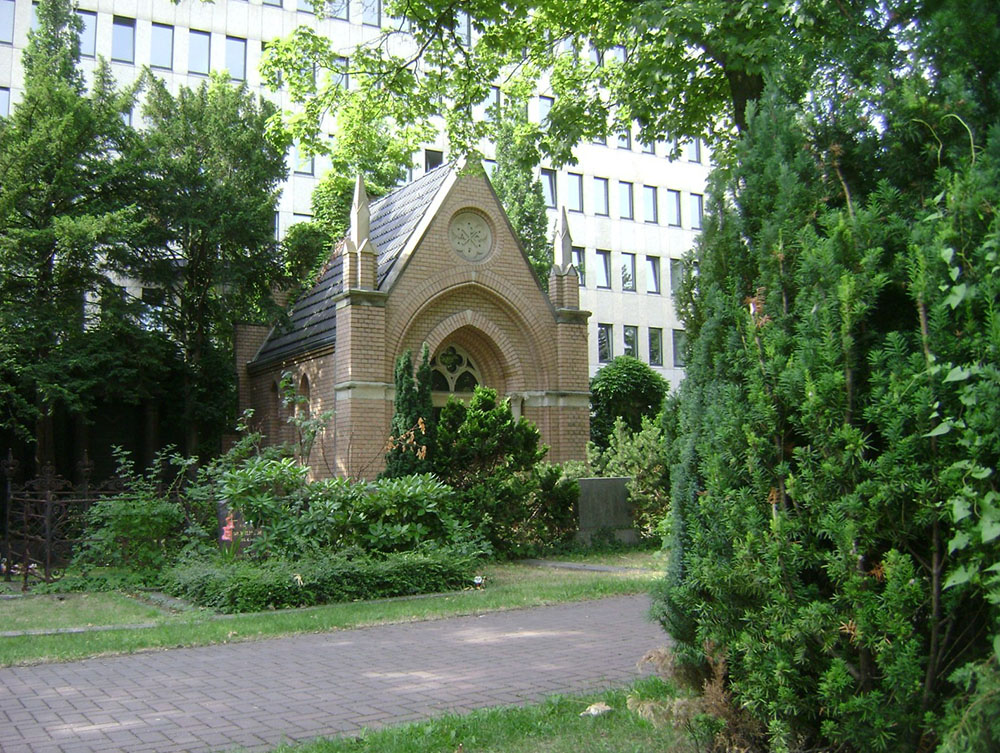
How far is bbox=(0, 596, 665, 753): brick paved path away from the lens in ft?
16.5

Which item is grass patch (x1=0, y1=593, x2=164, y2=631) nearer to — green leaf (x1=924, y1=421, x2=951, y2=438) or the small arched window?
green leaf (x1=924, y1=421, x2=951, y2=438)

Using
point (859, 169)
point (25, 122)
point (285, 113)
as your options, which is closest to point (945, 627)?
point (859, 169)

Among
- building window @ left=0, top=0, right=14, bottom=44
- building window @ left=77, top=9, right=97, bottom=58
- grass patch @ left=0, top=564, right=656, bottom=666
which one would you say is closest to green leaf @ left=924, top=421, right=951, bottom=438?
grass patch @ left=0, top=564, right=656, bottom=666

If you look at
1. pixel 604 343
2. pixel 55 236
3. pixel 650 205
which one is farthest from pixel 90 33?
pixel 650 205

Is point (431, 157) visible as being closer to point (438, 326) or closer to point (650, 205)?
point (650, 205)

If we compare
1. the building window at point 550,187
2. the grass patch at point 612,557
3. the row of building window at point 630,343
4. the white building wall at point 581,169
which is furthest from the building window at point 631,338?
the grass patch at point 612,557

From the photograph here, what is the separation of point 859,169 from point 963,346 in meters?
1.11

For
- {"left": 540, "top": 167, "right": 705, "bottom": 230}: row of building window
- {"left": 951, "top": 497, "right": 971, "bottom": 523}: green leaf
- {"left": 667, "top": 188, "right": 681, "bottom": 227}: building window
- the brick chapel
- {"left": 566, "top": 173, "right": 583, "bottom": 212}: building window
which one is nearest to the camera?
{"left": 951, "top": 497, "right": 971, "bottom": 523}: green leaf

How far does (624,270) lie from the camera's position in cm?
4581

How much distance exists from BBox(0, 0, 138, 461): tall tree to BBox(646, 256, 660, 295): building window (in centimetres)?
3137

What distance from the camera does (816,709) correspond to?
3.60 meters

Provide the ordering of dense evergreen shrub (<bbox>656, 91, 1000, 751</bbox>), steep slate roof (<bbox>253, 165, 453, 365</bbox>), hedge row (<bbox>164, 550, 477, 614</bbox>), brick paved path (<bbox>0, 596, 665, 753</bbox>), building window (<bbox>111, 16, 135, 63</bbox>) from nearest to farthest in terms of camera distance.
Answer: dense evergreen shrub (<bbox>656, 91, 1000, 751</bbox>), brick paved path (<bbox>0, 596, 665, 753</bbox>), hedge row (<bbox>164, 550, 477, 614</bbox>), steep slate roof (<bbox>253, 165, 453, 365</bbox>), building window (<bbox>111, 16, 135, 63</bbox>)

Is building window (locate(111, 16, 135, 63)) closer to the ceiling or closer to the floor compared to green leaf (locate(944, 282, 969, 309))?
closer to the ceiling

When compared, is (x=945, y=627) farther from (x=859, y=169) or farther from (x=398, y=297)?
(x=398, y=297)
